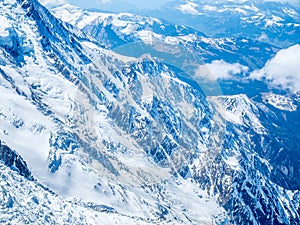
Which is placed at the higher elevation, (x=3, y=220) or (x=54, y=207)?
(x=3, y=220)

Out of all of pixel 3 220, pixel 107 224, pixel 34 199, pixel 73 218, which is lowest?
pixel 107 224

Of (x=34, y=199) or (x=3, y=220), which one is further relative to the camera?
(x=34, y=199)

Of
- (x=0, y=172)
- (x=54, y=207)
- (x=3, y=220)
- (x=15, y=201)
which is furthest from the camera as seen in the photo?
(x=54, y=207)

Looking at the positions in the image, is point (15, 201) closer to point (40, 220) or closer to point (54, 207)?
point (40, 220)

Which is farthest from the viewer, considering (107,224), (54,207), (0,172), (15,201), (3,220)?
(107,224)

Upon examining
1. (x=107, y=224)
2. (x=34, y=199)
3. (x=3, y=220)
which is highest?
(x=3, y=220)

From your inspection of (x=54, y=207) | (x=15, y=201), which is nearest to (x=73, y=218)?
(x=54, y=207)

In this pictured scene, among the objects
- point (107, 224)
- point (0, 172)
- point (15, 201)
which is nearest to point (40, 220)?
point (15, 201)

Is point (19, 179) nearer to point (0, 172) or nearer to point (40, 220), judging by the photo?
point (0, 172)

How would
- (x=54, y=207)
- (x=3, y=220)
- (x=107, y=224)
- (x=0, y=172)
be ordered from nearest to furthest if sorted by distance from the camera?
(x=3, y=220) < (x=0, y=172) < (x=54, y=207) < (x=107, y=224)
